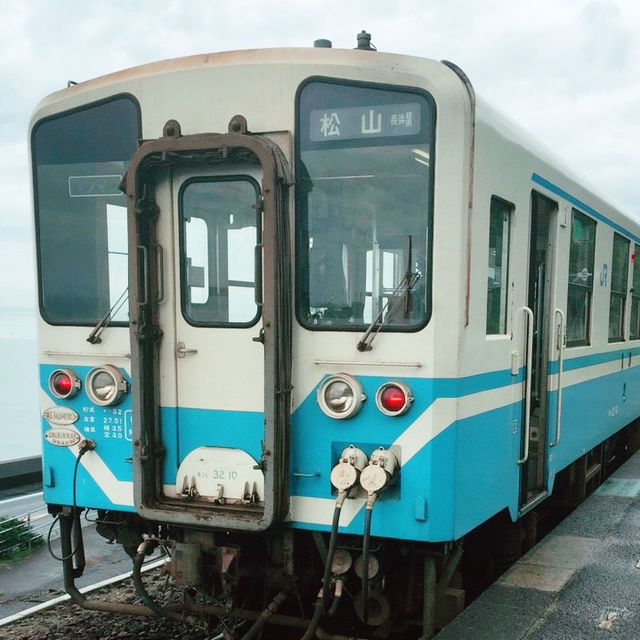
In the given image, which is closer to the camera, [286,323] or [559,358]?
[286,323]

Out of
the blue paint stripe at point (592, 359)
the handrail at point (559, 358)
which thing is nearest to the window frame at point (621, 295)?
the blue paint stripe at point (592, 359)

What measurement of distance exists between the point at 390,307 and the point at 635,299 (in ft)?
18.7

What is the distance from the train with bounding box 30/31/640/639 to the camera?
3656 mm

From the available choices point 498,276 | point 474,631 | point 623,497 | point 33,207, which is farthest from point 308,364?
point 623,497

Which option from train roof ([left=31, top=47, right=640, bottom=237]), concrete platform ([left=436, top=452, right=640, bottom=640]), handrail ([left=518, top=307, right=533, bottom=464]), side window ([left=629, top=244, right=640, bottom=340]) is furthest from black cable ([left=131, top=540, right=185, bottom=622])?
side window ([left=629, top=244, right=640, bottom=340])

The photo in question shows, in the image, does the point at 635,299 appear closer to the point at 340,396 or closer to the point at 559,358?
the point at 559,358

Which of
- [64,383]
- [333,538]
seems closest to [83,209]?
[64,383]

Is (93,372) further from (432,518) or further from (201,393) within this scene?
(432,518)

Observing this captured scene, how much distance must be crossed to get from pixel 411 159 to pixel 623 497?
13.9 feet

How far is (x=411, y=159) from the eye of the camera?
3668 mm

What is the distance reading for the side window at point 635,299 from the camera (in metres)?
8.30

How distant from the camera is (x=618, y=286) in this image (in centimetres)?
750

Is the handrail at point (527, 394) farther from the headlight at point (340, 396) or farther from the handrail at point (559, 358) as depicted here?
the headlight at point (340, 396)

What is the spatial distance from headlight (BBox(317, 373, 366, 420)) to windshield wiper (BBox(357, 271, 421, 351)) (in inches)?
6.9
